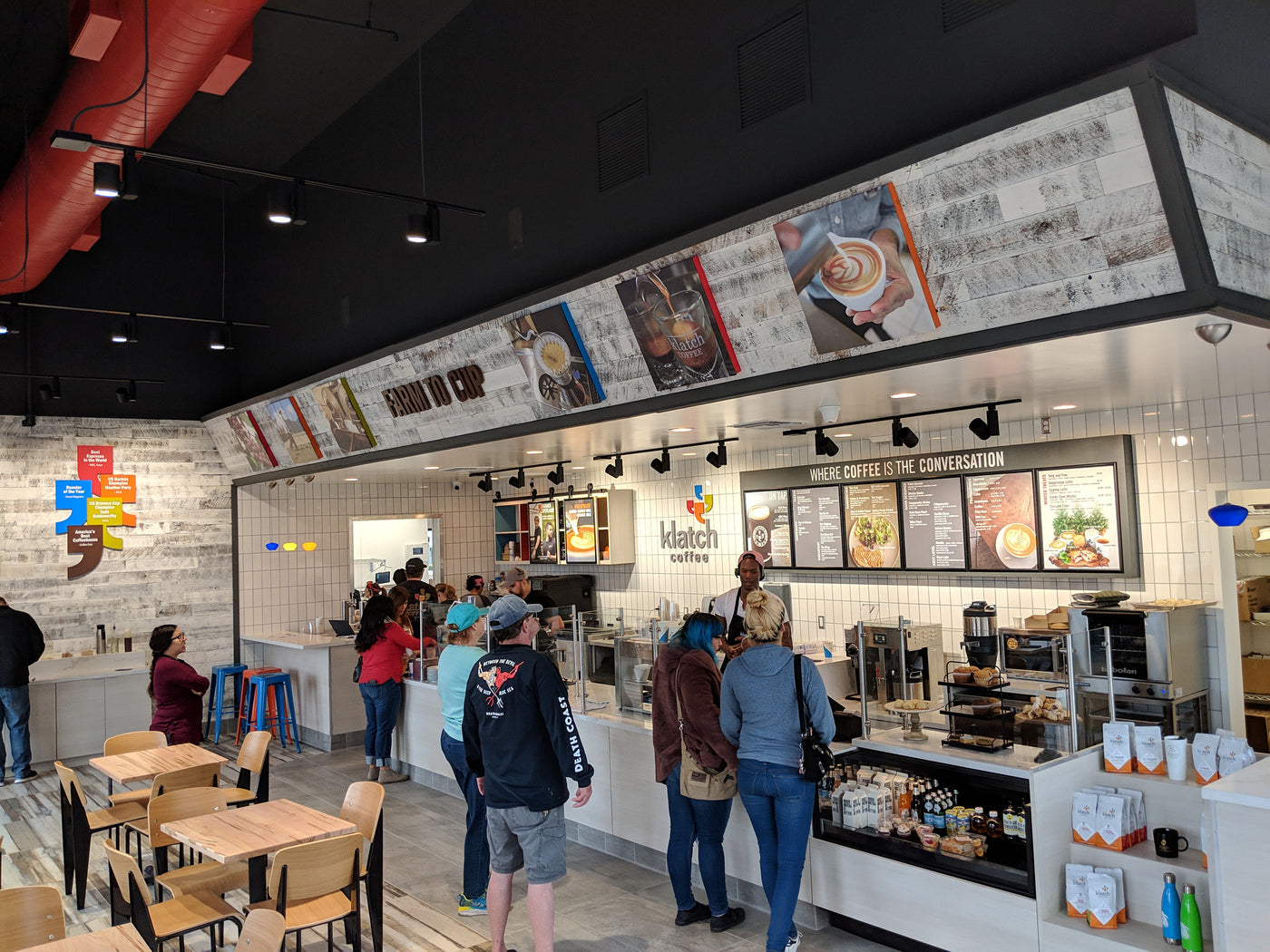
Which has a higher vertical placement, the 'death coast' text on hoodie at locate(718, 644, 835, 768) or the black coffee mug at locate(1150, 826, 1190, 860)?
the 'death coast' text on hoodie at locate(718, 644, 835, 768)

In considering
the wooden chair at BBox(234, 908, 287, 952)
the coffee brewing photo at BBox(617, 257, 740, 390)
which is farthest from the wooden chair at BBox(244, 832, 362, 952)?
the coffee brewing photo at BBox(617, 257, 740, 390)

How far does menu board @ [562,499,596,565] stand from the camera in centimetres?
1044

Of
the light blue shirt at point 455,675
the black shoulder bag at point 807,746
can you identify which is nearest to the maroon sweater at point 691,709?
the black shoulder bag at point 807,746

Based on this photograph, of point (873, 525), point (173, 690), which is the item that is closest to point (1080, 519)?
point (873, 525)

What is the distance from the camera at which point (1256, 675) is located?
24.9ft

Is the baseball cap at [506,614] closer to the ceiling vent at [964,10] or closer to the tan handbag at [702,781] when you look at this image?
the tan handbag at [702,781]

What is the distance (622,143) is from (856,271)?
2.00 meters

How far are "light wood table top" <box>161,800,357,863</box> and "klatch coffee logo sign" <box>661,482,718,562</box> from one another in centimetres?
533

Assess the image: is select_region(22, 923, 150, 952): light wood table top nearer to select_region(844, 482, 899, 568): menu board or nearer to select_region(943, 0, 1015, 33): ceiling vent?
select_region(943, 0, 1015, 33): ceiling vent

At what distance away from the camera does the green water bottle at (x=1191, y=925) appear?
3479mm

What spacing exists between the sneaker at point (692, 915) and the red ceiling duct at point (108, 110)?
4.97 m

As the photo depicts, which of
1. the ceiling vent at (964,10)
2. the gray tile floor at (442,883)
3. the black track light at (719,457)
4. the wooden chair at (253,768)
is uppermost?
the ceiling vent at (964,10)

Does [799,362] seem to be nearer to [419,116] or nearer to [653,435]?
[653,435]

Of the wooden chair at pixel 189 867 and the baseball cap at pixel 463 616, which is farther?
the baseball cap at pixel 463 616
